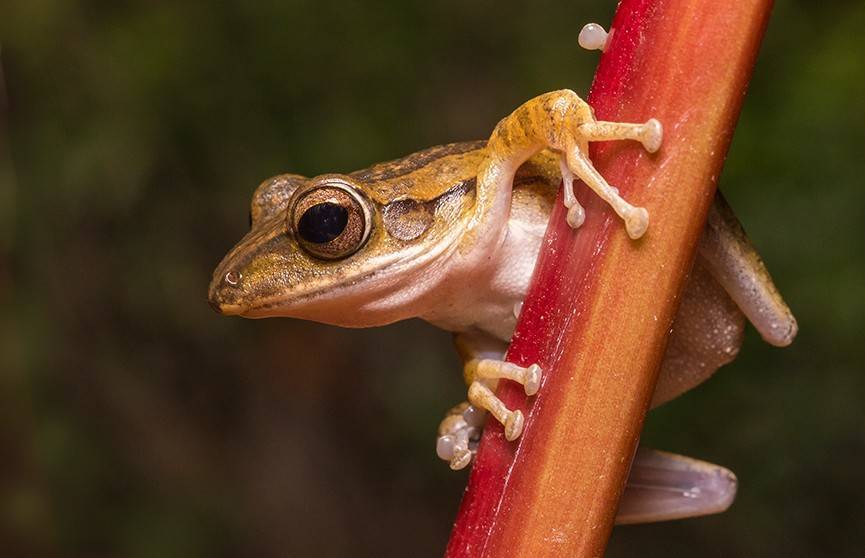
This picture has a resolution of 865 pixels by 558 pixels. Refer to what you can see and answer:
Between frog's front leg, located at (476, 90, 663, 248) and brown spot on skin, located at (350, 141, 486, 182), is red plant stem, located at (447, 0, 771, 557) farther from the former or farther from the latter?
brown spot on skin, located at (350, 141, 486, 182)

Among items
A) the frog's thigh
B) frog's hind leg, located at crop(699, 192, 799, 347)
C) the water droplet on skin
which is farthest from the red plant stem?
the frog's thigh

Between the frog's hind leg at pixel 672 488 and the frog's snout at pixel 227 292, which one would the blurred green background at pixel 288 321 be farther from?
the frog's snout at pixel 227 292

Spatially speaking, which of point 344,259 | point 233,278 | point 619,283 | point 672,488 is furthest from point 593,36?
point 672,488

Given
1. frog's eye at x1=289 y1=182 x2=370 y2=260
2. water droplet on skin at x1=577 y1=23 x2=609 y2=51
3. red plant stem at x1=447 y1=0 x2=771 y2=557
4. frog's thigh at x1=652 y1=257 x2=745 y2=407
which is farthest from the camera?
frog's thigh at x1=652 y1=257 x2=745 y2=407

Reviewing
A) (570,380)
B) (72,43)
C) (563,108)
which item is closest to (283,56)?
(72,43)

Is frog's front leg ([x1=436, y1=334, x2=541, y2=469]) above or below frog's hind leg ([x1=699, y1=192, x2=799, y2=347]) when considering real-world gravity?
below

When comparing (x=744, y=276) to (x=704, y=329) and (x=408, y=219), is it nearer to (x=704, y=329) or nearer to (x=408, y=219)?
(x=704, y=329)
